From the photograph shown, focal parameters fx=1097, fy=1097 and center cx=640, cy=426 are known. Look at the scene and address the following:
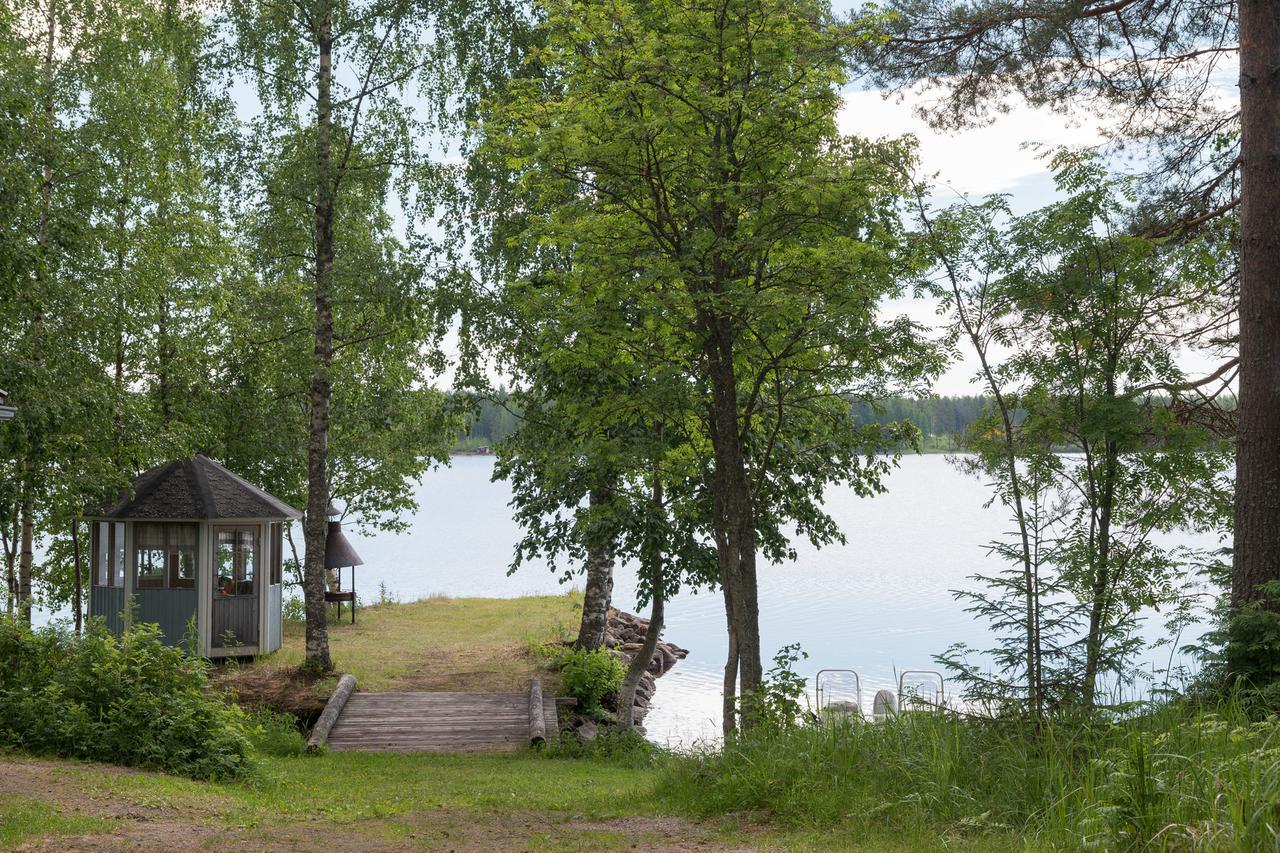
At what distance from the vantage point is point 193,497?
16.8m

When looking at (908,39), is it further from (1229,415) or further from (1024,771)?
(1024,771)

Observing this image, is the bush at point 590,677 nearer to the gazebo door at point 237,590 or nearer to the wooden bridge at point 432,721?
the wooden bridge at point 432,721

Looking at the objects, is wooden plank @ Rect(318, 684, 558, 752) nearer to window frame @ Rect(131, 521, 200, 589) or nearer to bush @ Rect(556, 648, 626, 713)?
bush @ Rect(556, 648, 626, 713)

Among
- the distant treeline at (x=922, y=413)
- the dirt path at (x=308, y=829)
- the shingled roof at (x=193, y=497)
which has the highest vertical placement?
the distant treeline at (x=922, y=413)

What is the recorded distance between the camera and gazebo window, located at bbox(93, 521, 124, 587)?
1703 cm

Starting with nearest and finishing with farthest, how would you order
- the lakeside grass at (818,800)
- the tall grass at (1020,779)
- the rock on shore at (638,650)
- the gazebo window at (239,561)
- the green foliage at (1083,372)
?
the tall grass at (1020,779), the lakeside grass at (818,800), the green foliage at (1083,372), the gazebo window at (239,561), the rock on shore at (638,650)

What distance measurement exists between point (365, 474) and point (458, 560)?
24427mm

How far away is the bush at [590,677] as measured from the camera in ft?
50.7

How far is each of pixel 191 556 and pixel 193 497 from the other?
99 cm

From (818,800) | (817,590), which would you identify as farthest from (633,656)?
(817,590)

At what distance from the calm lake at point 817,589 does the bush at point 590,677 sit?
1026 millimetres

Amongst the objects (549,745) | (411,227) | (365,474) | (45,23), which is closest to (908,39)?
(411,227)

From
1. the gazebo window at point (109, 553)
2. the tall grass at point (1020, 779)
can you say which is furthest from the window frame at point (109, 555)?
the tall grass at point (1020, 779)

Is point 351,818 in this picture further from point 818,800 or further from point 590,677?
point 590,677
